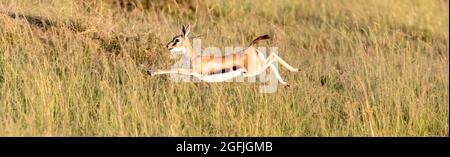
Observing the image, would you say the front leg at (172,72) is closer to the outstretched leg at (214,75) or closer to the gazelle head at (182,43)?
the outstretched leg at (214,75)

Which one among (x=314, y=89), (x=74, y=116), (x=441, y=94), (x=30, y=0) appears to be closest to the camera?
(x=74, y=116)

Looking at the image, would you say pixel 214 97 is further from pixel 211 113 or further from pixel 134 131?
pixel 134 131

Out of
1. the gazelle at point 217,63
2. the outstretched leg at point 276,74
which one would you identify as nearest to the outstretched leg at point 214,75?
the gazelle at point 217,63

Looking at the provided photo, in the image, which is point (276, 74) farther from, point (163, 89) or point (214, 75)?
point (163, 89)

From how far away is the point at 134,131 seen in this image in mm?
6285

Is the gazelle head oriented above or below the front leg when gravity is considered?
above

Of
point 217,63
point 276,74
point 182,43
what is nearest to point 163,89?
point 182,43

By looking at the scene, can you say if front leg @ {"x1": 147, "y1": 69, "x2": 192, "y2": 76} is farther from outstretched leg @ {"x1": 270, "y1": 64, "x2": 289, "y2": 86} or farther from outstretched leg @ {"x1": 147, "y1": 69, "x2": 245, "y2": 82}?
outstretched leg @ {"x1": 270, "y1": 64, "x2": 289, "y2": 86}

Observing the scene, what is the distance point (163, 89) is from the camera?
700 centimetres

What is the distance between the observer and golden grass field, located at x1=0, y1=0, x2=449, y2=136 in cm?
648

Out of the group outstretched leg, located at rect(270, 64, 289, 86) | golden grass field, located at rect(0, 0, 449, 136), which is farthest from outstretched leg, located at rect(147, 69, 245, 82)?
outstretched leg, located at rect(270, 64, 289, 86)

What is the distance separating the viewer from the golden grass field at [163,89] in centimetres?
648
